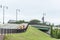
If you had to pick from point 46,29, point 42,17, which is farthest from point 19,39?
point 42,17

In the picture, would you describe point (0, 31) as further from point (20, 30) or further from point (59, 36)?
point (59, 36)

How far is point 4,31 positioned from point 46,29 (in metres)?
24.2

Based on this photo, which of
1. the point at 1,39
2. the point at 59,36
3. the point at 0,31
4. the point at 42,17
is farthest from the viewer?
the point at 42,17

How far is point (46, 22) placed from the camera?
67.6m

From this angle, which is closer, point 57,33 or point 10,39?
point 10,39

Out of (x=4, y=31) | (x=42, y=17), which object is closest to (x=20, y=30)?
(x=4, y=31)

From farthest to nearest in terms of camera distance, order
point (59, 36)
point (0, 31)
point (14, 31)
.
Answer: point (59, 36) → point (14, 31) → point (0, 31)

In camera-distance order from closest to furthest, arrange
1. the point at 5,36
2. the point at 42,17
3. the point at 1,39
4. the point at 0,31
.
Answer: the point at 1,39 < the point at 5,36 < the point at 0,31 < the point at 42,17

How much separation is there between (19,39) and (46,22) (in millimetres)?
43935

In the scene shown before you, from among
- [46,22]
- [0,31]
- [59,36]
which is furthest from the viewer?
[46,22]

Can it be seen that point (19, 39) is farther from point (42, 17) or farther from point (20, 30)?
point (42, 17)

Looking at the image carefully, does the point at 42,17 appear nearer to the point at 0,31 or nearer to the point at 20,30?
the point at 20,30

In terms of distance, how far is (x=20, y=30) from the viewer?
29125mm

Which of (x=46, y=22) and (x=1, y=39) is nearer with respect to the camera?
(x=1, y=39)
